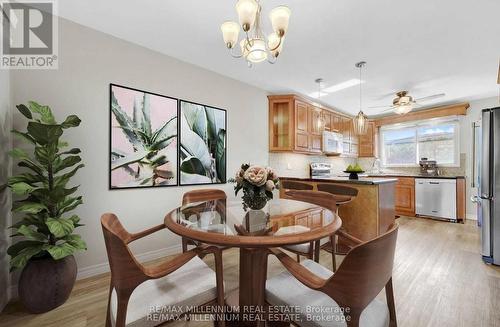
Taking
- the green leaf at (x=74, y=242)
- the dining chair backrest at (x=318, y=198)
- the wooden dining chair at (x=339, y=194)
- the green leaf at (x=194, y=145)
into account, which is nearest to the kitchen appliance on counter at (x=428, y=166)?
the wooden dining chair at (x=339, y=194)

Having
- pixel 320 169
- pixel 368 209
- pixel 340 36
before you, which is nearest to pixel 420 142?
pixel 320 169

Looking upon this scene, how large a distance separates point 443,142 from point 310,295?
577 centimetres

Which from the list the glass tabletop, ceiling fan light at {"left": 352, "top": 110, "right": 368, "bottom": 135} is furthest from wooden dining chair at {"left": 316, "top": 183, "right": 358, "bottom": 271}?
ceiling fan light at {"left": 352, "top": 110, "right": 368, "bottom": 135}

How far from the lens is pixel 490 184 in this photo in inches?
96.6

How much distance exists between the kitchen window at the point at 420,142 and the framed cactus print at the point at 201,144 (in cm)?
491

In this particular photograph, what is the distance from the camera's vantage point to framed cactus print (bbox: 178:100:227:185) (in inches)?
110

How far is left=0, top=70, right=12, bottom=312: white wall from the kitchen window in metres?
6.99

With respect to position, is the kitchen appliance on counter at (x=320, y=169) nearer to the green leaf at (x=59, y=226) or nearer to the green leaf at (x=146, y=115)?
the green leaf at (x=146, y=115)

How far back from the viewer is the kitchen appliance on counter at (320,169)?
4.73 meters

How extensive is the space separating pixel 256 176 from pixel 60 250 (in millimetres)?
1576

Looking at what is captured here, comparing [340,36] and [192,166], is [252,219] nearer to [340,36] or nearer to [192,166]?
[192,166]

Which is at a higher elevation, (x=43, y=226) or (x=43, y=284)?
(x=43, y=226)

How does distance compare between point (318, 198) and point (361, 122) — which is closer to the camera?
point (318, 198)

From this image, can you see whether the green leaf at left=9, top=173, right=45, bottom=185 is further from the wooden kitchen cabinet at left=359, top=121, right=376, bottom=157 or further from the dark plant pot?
the wooden kitchen cabinet at left=359, top=121, right=376, bottom=157
